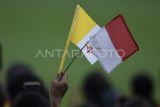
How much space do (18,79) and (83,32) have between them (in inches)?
17.8

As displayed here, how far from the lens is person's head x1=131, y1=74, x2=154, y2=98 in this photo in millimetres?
3064

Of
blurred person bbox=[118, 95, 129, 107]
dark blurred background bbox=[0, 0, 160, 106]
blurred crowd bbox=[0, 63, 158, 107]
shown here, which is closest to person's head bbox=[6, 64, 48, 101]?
blurred crowd bbox=[0, 63, 158, 107]

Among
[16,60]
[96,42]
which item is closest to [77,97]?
[16,60]

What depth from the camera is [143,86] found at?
313 centimetres

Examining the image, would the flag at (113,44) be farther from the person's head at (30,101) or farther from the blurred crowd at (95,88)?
the person's head at (30,101)

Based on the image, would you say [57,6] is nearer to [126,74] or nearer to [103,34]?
[126,74]

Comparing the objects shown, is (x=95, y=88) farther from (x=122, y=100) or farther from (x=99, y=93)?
(x=122, y=100)

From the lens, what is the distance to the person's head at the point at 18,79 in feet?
8.36

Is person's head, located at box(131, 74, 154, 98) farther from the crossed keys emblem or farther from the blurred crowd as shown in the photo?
the crossed keys emblem

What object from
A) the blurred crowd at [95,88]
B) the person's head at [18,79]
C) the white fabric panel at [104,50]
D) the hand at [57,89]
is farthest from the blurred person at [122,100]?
the hand at [57,89]

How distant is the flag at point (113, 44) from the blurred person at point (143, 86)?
490 millimetres

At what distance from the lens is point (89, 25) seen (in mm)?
2553

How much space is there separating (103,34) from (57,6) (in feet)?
3.28

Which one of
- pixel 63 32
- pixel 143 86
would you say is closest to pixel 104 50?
pixel 143 86
